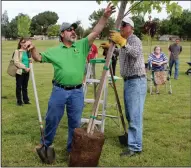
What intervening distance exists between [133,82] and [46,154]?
1.95 metres

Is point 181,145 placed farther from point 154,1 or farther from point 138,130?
point 154,1

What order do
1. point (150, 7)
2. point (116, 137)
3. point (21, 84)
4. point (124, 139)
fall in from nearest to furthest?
point (150, 7) → point (124, 139) → point (116, 137) → point (21, 84)

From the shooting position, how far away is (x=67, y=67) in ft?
17.9

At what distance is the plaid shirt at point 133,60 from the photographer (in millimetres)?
5848

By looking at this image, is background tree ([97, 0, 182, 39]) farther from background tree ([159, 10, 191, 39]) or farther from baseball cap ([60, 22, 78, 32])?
background tree ([159, 10, 191, 39])

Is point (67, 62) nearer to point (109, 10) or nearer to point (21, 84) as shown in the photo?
point (109, 10)

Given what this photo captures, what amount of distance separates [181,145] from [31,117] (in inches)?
161

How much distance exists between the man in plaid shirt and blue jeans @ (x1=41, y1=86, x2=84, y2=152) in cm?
96

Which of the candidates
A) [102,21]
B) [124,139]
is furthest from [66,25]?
[124,139]

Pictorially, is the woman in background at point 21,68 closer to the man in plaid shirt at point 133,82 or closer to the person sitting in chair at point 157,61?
the man in plaid shirt at point 133,82

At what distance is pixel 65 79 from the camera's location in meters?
5.48

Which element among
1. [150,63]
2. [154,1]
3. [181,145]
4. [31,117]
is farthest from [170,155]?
[150,63]

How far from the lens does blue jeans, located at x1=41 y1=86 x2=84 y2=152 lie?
5555 millimetres

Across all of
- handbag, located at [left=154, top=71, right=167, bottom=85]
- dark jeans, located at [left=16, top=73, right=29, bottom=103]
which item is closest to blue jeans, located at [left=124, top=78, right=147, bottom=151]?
dark jeans, located at [left=16, top=73, right=29, bottom=103]
